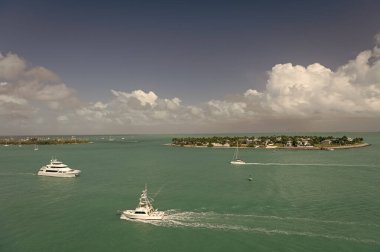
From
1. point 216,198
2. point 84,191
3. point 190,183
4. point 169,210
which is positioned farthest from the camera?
point 190,183

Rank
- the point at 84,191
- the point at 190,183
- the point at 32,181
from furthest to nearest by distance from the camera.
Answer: the point at 32,181 < the point at 190,183 < the point at 84,191

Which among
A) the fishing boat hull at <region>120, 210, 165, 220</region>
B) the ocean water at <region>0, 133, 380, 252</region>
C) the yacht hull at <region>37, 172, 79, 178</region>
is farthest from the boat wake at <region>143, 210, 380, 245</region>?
the yacht hull at <region>37, 172, 79, 178</region>

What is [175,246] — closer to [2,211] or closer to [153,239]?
[153,239]

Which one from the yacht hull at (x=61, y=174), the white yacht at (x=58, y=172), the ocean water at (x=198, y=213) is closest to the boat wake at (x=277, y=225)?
the ocean water at (x=198, y=213)

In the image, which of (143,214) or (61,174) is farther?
(61,174)

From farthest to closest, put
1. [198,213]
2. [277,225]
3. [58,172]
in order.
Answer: [58,172], [198,213], [277,225]

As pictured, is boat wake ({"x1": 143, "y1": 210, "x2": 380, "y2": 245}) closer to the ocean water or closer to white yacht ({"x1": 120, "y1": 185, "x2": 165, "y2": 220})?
the ocean water

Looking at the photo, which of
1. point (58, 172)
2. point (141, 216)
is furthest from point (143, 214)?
point (58, 172)

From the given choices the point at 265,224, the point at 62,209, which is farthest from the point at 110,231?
the point at 265,224

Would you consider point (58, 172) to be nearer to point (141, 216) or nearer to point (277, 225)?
point (141, 216)
